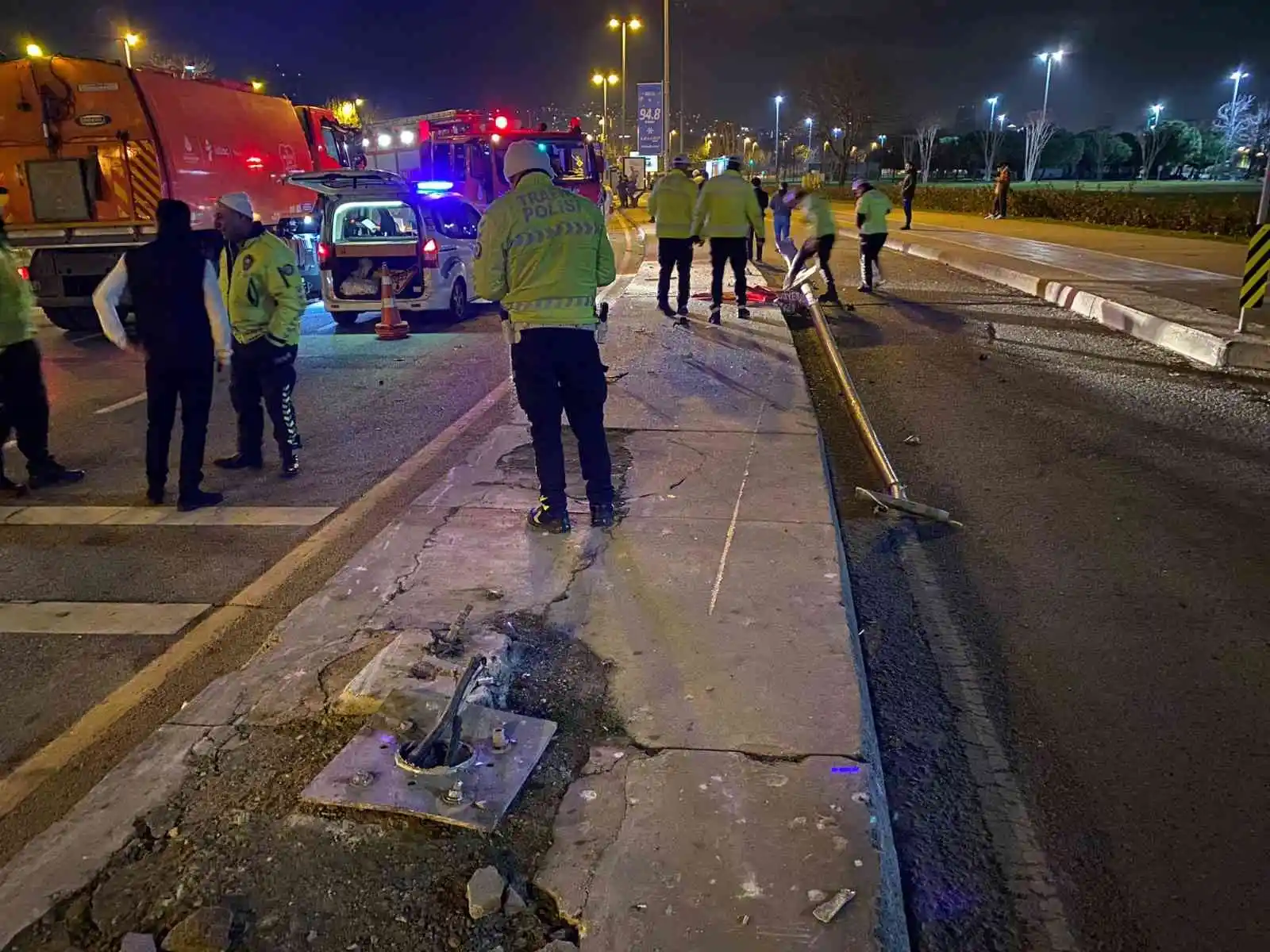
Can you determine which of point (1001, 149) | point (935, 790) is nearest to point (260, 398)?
point (935, 790)

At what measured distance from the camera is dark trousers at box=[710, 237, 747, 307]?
11.0 metres

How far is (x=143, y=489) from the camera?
20.1ft

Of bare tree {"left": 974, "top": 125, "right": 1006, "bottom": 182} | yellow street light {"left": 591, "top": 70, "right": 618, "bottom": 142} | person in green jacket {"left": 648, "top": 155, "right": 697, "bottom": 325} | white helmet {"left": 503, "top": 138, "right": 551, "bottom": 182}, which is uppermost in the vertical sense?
yellow street light {"left": 591, "top": 70, "right": 618, "bottom": 142}

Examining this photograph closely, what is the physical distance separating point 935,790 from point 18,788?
3.03 m

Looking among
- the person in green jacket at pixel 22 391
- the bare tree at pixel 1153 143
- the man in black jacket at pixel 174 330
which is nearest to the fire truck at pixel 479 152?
the person in green jacket at pixel 22 391

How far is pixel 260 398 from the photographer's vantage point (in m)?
6.51

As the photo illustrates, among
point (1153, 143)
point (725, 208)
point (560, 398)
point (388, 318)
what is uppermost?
point (1153, 143)

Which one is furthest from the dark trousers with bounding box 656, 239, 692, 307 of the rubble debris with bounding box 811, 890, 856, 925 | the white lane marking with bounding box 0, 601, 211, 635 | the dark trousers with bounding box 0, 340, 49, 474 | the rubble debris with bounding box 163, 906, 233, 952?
the rubble debris with bounding box 163, 906, 233, 952

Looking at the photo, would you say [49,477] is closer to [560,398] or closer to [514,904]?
[560,398]

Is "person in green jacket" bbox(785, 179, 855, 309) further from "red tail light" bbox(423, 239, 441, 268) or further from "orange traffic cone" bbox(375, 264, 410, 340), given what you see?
"orange traffic cone" bbox(375, 264, 410, 340)

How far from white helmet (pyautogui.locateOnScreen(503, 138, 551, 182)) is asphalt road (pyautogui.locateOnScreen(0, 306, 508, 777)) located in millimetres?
2375

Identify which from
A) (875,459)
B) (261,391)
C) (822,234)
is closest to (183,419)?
(261,391)

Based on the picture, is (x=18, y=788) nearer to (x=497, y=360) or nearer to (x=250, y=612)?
(x=250, y=612)

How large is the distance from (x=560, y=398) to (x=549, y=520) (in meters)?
0.64
